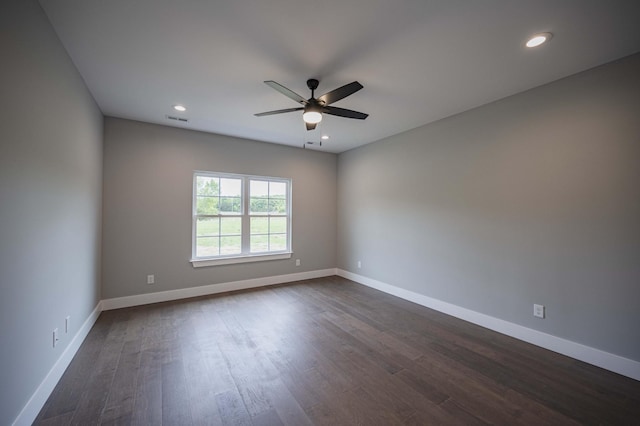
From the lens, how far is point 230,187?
4633 millimetres

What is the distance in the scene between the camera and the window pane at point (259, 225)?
4855 mm

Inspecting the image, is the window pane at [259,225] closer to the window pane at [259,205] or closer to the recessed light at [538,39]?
the window pane at [259,205]

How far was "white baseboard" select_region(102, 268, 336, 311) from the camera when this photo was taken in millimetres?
3672

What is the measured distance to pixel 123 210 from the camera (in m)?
3.71

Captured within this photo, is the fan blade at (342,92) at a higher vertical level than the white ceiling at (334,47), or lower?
lower

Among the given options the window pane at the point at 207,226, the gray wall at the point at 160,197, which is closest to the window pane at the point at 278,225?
the gray wall at the point at 160,197

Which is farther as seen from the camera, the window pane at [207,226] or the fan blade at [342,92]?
the window pane at [207,226]

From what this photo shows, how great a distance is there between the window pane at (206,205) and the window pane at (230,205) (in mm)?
103

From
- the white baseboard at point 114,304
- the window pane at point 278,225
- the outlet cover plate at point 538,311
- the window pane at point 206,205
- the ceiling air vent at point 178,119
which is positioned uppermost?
the ceiling air vent at point 178,119

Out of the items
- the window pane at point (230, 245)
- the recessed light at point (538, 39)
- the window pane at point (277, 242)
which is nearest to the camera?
the recessed light at point (538, 39)

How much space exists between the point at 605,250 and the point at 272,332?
134 inches

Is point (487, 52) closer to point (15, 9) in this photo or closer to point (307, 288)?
point (15, 9)

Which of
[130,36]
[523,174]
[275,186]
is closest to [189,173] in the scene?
[275,186]

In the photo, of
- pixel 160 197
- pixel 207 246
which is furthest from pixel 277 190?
pixel 160 197
